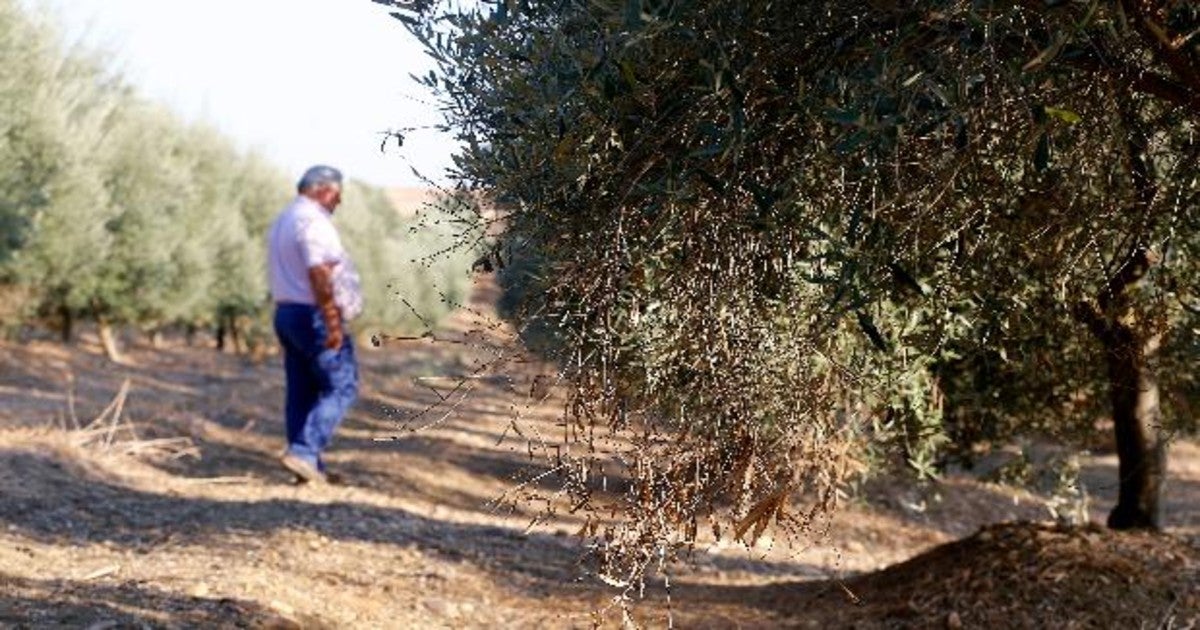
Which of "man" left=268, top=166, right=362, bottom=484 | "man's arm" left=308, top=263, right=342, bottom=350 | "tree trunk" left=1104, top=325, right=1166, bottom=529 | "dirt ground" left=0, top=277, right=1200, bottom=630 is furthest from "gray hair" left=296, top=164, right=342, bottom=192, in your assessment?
"tree trunk" left=1104, top=325, right=1166, bottom=529

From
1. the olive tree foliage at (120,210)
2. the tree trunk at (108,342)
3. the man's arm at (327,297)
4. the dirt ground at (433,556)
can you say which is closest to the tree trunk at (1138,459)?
the dirt ground at (433,556)

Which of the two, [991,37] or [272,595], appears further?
[272,595]

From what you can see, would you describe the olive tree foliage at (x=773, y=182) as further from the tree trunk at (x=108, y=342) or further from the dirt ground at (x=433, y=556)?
the tree trunk at (x=108, y=342)

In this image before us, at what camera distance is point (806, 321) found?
4.30 m

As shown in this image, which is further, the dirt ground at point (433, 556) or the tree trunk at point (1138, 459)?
the tree trunk at point (1138, 459)

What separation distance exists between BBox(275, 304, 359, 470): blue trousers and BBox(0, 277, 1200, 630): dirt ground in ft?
1.59

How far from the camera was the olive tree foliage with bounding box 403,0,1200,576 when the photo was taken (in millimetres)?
3070

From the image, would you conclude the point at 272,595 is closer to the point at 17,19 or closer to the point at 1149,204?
the point at 1149,204

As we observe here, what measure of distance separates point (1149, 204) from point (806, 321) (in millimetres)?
1071

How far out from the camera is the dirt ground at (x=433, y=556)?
553cm

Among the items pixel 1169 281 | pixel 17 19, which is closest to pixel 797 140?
pixel 1169 281

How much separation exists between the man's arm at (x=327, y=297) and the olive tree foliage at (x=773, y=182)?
4740 millimetres

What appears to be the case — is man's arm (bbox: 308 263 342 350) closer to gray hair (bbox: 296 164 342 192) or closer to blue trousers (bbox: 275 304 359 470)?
blue trousers (bbox: 275 304 359 470)

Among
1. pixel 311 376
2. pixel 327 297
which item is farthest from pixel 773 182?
pixel 311 376
